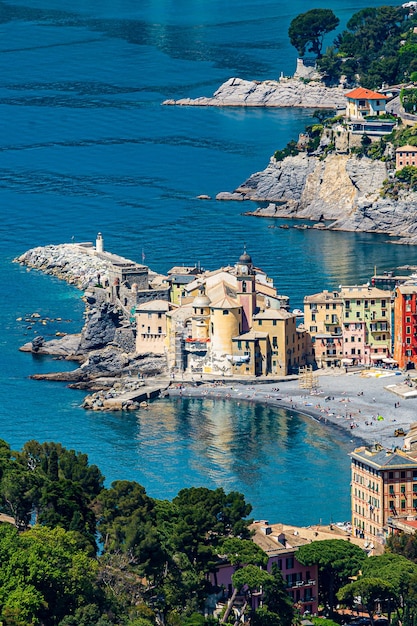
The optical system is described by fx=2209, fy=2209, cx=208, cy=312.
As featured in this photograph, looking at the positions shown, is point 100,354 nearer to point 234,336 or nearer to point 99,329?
point 99,329

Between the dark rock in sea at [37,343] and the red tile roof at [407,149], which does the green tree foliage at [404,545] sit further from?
the red tile roof at [407,149]

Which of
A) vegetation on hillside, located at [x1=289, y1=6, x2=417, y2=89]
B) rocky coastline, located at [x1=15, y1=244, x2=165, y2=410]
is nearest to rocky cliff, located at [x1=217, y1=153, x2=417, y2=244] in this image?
vegetation on hillside, located at [x1=289, y1=6, x2=417, y2=89]

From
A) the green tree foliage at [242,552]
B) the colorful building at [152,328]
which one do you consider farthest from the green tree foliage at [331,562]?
the colorful building at [152,328]

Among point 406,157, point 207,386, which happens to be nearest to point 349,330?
point 207,386

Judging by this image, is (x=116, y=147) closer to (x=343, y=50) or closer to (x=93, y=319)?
(x=343, y=50)

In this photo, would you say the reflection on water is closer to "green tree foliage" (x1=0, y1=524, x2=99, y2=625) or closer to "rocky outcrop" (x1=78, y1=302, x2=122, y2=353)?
"rocky outcrop" (x1=78, y1=302, x2=122, y2=353)
